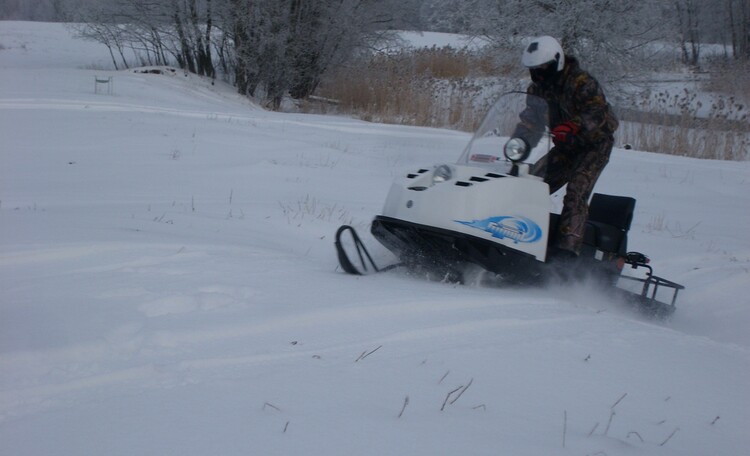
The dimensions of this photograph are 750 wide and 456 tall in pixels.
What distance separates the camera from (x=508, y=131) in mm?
5059

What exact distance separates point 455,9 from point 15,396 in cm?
2090

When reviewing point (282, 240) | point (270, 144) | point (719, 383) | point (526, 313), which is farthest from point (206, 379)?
point (270, 144)

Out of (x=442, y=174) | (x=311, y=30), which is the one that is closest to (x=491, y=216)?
(x=442, y=174)

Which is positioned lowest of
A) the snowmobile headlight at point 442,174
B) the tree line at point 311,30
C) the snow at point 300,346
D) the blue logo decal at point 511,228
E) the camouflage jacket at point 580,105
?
the snow at point 300,346

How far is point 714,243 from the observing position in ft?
26.4

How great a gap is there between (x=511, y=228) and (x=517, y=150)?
1.81 feet

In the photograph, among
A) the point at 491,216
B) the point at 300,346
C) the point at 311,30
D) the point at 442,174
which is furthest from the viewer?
the point at 311,30

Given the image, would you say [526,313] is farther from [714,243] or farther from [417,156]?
[417,156]

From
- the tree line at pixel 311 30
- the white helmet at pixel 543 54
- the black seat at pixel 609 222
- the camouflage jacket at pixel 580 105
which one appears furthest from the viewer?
the tree line at pixel 311 30

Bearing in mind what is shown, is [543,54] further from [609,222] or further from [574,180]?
[609,222]

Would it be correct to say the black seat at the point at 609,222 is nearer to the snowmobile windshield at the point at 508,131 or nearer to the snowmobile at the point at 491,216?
the snowmobile at the point at 491,216

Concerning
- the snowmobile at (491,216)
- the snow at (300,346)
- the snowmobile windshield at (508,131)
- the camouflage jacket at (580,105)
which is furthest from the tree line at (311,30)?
the snowmobile at (491,216)

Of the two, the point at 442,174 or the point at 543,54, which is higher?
the point at 543,54

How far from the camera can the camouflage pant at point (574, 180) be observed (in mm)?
5008
